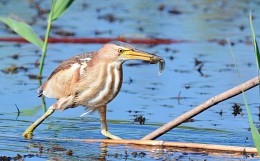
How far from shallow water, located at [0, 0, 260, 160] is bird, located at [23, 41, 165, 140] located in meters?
0.34

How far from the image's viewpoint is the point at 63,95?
726 centimetres

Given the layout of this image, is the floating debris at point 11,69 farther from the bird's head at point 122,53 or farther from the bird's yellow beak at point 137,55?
the bird's yellow beak at point 137,55

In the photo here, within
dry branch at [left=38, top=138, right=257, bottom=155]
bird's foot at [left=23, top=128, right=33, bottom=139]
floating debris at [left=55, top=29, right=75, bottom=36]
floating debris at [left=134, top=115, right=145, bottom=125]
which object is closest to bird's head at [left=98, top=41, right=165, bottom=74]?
dry branch at [left=38, top=138, right=257, bottom=155]

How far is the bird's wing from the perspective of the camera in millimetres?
7109

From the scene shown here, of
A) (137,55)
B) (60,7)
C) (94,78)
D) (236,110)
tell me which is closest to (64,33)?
(60,7)

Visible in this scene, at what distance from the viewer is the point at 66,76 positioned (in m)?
7.20

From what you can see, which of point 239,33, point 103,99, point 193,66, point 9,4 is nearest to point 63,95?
point 103,99

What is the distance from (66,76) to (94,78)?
0.40 meters

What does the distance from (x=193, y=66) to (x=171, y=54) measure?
89 cm

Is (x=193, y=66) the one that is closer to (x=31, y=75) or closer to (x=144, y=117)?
(x=31, y=75)

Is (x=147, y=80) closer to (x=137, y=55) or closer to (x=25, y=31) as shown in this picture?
(x=25, y=31)

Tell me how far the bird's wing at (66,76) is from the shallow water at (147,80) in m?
0.40

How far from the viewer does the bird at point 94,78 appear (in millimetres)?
6602

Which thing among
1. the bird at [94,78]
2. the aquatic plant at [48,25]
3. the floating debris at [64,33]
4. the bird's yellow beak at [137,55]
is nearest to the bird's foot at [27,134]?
the bird at [94,78]
